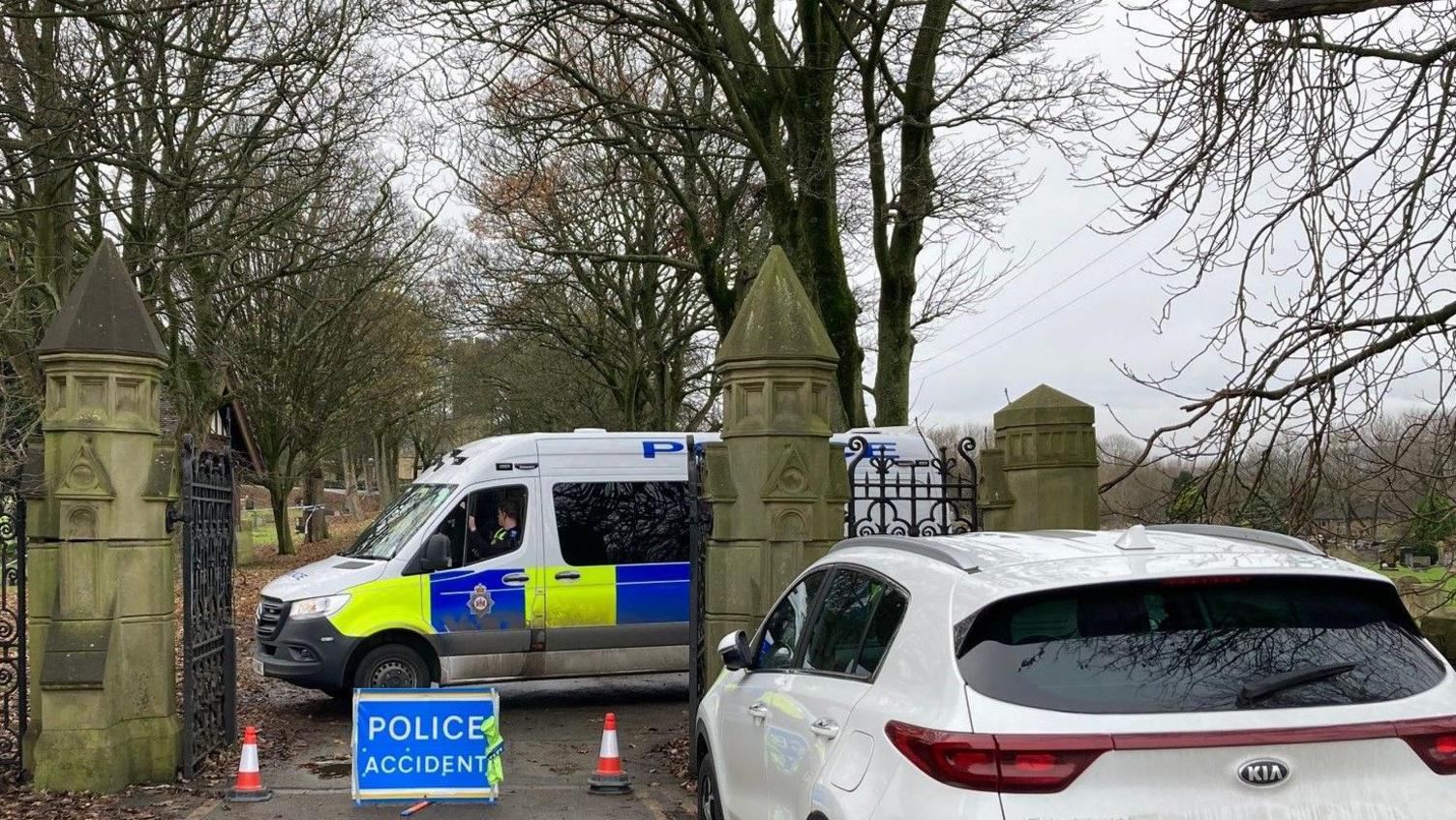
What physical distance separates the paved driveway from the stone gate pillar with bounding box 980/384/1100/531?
130 inches

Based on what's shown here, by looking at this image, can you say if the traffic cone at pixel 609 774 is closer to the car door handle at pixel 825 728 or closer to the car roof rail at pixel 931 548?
the car roof rail at pixel 931 548

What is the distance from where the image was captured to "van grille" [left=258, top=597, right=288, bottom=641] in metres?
12.3

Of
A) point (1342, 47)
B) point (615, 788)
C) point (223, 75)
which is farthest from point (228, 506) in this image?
point (223, 75)

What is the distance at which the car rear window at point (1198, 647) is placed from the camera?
12.0 feet

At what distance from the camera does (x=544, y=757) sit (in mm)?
10641

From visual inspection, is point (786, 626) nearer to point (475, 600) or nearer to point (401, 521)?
point (475, 600)

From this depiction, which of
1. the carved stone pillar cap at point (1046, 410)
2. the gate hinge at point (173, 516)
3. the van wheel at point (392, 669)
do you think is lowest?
the van wheel at point (392, 669)

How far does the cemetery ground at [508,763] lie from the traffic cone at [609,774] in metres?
0.10

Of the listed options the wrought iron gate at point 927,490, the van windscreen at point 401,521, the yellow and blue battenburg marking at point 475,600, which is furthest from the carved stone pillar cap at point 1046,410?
the van windscreen at point 401,521

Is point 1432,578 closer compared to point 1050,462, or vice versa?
point 1432,578

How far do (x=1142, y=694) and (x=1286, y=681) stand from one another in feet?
1.29

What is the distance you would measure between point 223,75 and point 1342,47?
50.9 ft

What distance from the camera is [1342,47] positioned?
6.80 metres

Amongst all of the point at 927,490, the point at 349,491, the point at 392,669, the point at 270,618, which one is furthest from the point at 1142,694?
the point at 349,491
